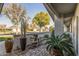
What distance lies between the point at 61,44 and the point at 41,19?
455mm

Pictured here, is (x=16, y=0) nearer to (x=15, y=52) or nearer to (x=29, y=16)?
(x=29, y=16)

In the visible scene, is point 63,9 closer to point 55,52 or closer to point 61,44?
point 61,44

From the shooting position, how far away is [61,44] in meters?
3.27

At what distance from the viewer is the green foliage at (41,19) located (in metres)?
3.28

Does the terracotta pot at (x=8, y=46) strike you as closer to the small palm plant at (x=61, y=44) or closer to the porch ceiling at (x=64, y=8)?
the small palm plant at (x=61, y=44)

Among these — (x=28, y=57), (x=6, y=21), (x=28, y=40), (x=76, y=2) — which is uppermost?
(x=76, y=2)

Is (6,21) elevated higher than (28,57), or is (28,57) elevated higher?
(6,21)

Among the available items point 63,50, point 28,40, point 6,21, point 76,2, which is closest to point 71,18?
point 76,2

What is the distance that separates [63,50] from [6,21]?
91cm

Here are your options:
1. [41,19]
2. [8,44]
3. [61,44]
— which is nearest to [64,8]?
[41,19]

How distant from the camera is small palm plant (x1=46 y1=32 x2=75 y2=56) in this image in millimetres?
3268

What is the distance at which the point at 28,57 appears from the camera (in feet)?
11.0

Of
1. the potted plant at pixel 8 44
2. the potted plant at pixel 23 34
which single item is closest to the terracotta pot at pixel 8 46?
the potted plant at pixel 8 44

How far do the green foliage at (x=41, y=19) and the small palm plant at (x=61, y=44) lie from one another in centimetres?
21
